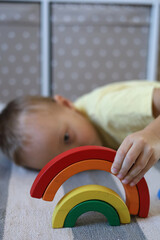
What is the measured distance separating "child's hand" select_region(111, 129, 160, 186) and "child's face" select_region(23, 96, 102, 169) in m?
0.33

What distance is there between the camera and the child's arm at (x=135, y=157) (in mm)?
432

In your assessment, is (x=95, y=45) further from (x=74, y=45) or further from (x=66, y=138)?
(x=66, y=138)

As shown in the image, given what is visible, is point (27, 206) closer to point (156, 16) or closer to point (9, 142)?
point (9, 142)

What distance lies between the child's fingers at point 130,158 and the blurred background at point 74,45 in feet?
4.22

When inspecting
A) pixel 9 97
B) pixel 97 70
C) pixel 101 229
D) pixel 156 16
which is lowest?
pixel 9 97

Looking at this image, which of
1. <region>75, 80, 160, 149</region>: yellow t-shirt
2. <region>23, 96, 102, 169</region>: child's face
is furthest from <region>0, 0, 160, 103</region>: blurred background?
<region>23, 96, 102, 169</region>: child's face

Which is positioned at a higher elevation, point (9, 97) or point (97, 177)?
point (97, 177)

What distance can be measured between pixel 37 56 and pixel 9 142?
0.99 m

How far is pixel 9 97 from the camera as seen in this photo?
1698 mm

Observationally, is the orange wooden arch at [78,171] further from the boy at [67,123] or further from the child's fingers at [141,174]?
the boy at [67,123]

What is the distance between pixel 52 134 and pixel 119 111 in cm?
20

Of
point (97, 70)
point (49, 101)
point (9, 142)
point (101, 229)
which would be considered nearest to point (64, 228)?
point (101, 229)

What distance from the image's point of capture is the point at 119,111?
0.77 meters

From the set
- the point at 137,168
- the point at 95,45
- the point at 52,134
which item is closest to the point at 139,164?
the point at 137,168
